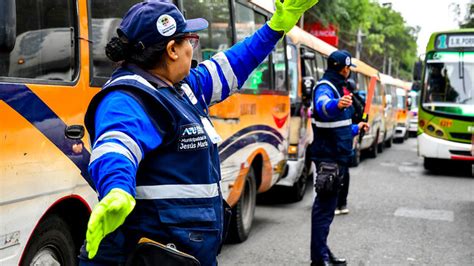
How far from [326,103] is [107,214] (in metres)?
3.90

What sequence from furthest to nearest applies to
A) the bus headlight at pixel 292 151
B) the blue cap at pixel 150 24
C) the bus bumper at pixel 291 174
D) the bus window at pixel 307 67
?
the bus window at pixel 307 67
the bus headlight at pixel 292 151
the bus bumper at pixel 291 174
the blue cap at pixel 150 24

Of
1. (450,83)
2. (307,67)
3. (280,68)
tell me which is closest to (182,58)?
(280,68)

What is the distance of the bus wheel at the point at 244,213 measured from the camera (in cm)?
683

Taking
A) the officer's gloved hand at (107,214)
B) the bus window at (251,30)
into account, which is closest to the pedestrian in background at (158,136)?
the officer's gloved hand at (107,214)

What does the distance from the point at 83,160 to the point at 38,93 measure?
→ 22.2 inches

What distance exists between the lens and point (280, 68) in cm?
827

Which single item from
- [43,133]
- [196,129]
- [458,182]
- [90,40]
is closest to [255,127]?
[90,40]

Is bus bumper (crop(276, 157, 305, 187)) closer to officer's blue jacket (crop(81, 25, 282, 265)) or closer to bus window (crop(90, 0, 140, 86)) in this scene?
bus window (crop(90, 0, 140, 86))

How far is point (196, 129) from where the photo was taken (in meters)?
2.28

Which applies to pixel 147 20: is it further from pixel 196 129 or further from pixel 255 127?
pixel 255 127

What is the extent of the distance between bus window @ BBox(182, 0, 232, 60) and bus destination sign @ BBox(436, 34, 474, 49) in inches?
344

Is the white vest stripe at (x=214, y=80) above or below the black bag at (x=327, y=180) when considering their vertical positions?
above

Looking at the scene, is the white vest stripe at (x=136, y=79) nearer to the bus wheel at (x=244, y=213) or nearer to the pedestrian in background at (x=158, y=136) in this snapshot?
the pedestrian in background at (x=158, y=136)

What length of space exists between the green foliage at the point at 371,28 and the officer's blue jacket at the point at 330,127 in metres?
20.8
